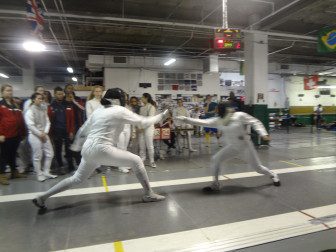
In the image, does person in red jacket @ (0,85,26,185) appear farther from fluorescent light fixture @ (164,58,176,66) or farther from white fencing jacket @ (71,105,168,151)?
fluorescent light fixture @ (164,58,176,66)

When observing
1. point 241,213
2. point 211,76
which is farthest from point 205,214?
point 211,76

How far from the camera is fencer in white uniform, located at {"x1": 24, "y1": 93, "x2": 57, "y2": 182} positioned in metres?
4.48

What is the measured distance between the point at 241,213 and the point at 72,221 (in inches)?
80.2

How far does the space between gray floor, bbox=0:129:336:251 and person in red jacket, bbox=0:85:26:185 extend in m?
0.40

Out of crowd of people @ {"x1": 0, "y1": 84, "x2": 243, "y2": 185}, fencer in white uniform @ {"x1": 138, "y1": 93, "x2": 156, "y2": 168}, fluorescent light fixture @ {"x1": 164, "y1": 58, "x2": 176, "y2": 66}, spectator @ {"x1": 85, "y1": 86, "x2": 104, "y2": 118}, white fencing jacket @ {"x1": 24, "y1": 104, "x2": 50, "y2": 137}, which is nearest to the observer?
white fencing jacket @ {"x1": 24, "y1": 104, "x2": 50, "y2": 137}

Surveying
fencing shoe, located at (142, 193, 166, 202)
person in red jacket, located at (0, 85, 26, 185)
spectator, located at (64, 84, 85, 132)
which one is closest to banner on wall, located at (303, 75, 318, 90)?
spectator, located at (64, 84, 85, 132)

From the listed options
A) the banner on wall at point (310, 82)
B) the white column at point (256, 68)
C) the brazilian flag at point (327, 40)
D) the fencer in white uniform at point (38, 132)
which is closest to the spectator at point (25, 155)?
the fencer in white uniform at point (38, 132)

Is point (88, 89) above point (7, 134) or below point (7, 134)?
above

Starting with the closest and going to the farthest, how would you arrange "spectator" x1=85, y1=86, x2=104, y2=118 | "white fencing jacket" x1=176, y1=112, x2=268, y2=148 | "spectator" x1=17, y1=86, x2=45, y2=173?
"white fencing jacket" x1=176, y1=112, x2=268, y2=148 < "spectator" x1=85, y1=86, x2=104, y2=118 < "spectator" x1=17, y1=86, x2=45, y2=173

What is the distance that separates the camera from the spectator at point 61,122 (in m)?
5.07

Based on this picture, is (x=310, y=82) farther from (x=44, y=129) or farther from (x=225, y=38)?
(x=44, y=129)

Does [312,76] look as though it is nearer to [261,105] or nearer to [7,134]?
[261,105]

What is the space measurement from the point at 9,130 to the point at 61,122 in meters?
0.88

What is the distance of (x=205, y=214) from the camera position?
10.4ft
